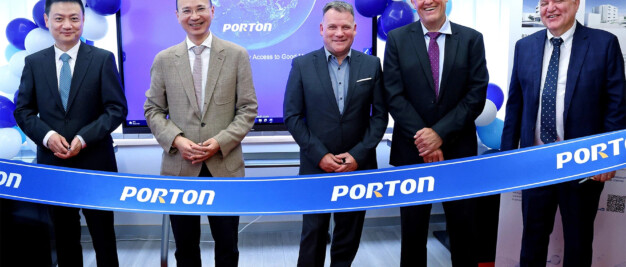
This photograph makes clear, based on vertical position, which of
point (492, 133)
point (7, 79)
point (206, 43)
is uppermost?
point (206, 43)

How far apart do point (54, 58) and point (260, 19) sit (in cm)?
138

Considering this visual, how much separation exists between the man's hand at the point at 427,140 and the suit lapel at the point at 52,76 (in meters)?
1.72

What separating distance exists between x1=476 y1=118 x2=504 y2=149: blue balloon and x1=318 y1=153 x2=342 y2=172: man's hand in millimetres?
1330

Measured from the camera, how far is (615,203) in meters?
2.91

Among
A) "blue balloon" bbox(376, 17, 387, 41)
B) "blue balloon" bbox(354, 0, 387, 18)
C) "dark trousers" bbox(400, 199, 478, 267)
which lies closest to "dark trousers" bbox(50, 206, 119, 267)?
"dark trousers" bbox(400, 199, 478, 267)

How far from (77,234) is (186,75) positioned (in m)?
1.00

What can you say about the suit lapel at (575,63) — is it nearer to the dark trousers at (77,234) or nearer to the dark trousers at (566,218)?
the dark trousers at (566,218)

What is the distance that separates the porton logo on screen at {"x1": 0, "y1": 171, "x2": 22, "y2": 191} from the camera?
2223 millimetres

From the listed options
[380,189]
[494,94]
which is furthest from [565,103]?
[380,189]

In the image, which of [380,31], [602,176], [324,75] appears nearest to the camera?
[602,176]

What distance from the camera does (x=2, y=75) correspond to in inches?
126

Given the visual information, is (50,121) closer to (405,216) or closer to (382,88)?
(382,88)

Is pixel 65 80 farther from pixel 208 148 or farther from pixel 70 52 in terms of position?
pixel 208 148

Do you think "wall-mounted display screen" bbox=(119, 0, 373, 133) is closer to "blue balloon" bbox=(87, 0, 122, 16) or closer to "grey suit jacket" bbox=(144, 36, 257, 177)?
"blue balloon" bbox=(87, 0, 122, 16)
